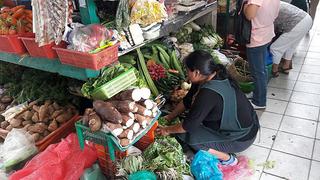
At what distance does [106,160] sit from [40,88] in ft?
4.06

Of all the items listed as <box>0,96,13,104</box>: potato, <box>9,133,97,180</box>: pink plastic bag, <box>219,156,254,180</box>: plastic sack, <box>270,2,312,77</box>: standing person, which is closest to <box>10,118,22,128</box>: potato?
<box>0,96,13,104</box>: potato

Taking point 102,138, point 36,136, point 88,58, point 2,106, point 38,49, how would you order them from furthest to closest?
1. point 2,106
2. point 36,136
3. point 38,49
4. point 102,138
5. point 88,58

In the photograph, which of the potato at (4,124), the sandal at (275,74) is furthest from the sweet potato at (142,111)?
the sandal at (275,74)

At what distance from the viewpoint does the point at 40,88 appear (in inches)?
117

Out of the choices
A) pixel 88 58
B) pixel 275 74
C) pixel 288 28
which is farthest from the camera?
pixel 275 74

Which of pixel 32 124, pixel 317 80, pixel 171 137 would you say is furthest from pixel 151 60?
pixel 317 80

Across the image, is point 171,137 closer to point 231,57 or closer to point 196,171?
point 196,171

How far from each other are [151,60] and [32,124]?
1314 mm

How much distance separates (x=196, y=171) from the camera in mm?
2176

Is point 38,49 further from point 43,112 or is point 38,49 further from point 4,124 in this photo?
point 4,124

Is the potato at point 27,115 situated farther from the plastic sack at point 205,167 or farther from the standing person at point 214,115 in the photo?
the plastic sack at point 205,167

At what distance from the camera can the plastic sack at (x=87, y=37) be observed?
1.83 m

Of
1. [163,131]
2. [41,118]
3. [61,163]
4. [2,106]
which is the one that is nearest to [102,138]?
[61,163]

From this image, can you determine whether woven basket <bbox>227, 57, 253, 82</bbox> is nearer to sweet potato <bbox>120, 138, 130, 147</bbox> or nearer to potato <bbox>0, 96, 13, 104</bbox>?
sweet potato <bbox>120, 138, 130, 147</bbox>
